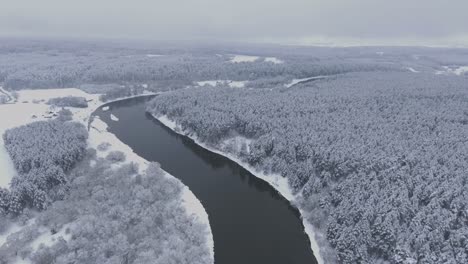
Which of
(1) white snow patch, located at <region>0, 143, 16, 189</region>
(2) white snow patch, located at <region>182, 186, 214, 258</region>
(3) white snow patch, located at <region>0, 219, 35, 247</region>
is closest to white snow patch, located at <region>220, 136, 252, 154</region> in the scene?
(2) white snow patch, located at <region>182, 186, 214, 258</region>

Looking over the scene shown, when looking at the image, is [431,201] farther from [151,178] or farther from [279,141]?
[151,178]

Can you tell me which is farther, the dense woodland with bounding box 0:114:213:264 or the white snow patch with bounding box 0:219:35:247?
the white snow patch with bounding box 0:219:35:247

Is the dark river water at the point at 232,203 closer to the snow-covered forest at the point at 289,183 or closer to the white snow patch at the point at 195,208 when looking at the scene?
the white snow patch at the point at 195,208

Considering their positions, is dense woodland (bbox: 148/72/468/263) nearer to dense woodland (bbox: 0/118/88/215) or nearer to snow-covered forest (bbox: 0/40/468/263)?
snow-covered forest (bbox: 0/40/468/263)

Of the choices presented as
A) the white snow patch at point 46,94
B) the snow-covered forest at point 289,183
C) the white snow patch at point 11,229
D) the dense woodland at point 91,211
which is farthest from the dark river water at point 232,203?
the white snow patch at point 46,94

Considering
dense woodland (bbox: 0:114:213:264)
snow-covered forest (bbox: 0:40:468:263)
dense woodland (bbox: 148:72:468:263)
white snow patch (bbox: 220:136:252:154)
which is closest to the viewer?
dense woodland (bbox: 148:72:468:263)

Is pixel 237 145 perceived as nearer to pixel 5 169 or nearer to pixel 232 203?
pixel 232 203

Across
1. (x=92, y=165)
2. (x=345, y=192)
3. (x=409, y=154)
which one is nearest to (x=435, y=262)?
(x=345, y=192)
